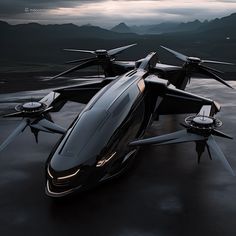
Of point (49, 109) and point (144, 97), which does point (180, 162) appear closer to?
point (144, 97)

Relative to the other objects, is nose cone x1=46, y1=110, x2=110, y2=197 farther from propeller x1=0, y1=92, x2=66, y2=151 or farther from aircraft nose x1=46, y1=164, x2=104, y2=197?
propeller x1=0, y1=92, x2=66, y2=151

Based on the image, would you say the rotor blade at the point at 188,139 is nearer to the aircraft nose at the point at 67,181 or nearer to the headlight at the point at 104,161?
the headlight at the point at 104,161

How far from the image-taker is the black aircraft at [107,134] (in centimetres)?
1677

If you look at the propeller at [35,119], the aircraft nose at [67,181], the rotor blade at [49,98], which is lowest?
the aircraft nose at [67,181]

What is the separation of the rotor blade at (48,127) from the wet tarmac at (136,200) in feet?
9.58

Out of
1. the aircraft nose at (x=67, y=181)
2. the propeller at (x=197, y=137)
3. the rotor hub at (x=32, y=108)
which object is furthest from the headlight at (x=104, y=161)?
the rotor hub at (x=32, y=108)

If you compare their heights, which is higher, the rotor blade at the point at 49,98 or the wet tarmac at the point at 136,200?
the rotor blade at the point at 49,98

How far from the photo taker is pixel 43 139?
2706 centimetres

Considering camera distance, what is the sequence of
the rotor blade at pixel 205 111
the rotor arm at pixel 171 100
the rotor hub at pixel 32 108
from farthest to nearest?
the rotor arm at pixel 171 100
the rotor blade at pixel 205 111
the rotor hub at pixel 32 108

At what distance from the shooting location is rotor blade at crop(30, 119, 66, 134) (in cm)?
1997

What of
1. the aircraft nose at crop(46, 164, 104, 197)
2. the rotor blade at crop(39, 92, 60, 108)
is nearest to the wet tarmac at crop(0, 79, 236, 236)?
the aircraft nose at crop(46, 164, 104, 197)

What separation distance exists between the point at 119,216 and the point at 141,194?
2.49 meters

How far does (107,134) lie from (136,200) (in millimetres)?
3733

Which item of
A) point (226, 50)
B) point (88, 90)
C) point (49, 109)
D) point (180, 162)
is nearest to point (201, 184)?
point (180, 162)
